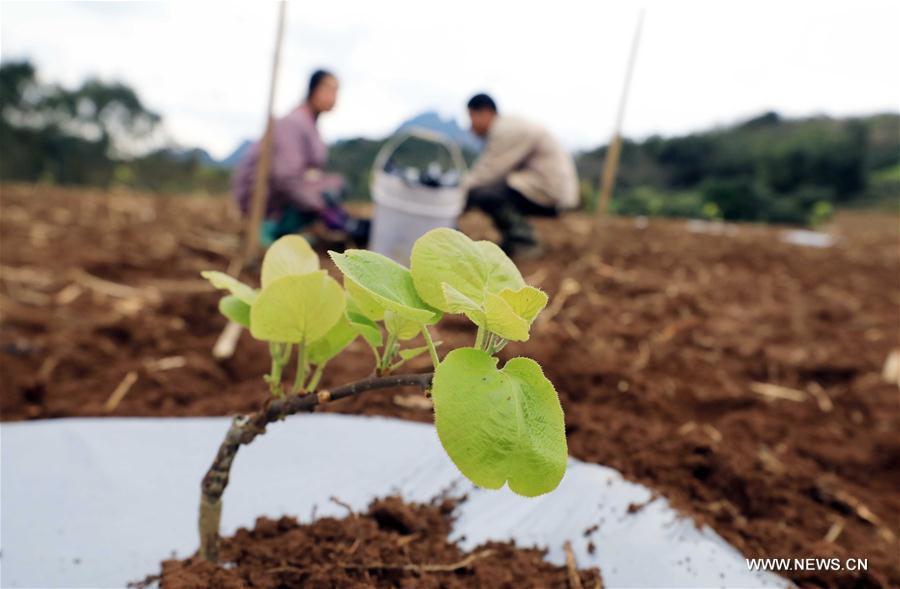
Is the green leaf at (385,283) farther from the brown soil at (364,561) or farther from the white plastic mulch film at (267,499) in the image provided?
the white plastic mulch film at (267,499)

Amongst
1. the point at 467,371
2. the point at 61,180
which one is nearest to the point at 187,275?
the point at 467,371

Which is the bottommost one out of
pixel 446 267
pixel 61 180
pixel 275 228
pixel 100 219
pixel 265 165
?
pixel 61 180

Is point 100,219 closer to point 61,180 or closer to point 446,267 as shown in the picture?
point 446,267

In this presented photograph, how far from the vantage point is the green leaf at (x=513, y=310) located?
25.3 inches

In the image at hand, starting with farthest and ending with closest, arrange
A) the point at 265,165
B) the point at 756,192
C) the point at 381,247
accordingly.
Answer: the point at 756,192 → the point at 381,247 → the point at 265,165

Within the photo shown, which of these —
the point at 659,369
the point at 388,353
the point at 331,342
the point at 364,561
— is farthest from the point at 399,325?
the point at 659,369

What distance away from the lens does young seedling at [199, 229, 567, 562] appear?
0.64 m

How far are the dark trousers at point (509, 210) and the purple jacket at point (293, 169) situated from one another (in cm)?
104

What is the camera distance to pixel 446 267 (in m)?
0.72

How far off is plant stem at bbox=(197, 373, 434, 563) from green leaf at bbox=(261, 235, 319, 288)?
0.50 ft

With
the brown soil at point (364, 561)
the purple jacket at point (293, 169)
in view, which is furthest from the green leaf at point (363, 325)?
the purple jacket at point (293, 169)

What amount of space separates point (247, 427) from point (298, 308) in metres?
0.20

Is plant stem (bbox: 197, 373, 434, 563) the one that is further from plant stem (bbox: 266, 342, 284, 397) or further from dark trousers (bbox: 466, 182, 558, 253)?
dark trousers (bbox: 466, 182, 558, 253)

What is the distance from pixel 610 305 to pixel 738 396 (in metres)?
1.00
